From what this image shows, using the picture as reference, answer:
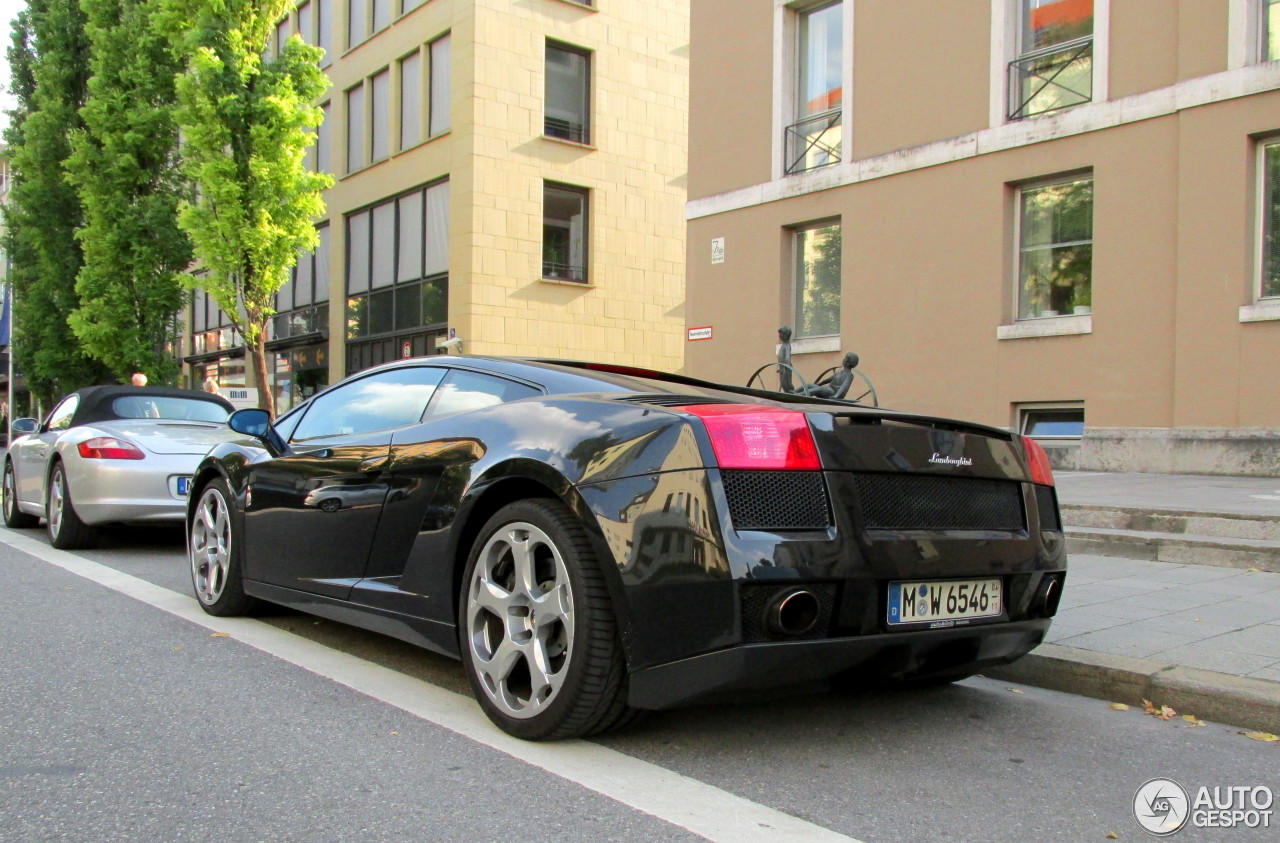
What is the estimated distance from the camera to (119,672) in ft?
14.0

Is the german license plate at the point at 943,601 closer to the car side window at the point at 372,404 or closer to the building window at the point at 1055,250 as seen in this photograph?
the car side window at the point at 372,404

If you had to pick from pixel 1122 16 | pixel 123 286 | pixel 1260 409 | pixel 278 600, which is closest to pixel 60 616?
pixel 278 600

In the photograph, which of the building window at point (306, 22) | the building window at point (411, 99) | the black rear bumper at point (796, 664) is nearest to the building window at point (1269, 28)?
the black rear bumper at point (796, 664)

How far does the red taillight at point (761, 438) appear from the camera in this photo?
3037 millimetres

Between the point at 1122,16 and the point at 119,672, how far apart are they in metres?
11.9

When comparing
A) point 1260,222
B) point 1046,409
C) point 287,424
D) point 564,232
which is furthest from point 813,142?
point 287,424

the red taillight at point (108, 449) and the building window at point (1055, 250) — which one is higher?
the building window at point (1055, 250)

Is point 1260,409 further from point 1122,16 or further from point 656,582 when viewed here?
point 656,582

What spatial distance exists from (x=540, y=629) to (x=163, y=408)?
6843 mm

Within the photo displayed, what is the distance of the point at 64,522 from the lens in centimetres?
806

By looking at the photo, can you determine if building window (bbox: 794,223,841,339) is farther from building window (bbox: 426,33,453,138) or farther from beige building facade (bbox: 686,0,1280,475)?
building window (bbox: 426,33,453,138)

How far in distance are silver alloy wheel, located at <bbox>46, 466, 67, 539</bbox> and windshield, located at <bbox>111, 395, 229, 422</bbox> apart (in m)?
0.75

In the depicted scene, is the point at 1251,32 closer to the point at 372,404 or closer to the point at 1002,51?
the point at 1002,51

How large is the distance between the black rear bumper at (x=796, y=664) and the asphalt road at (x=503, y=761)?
0.56 ft
